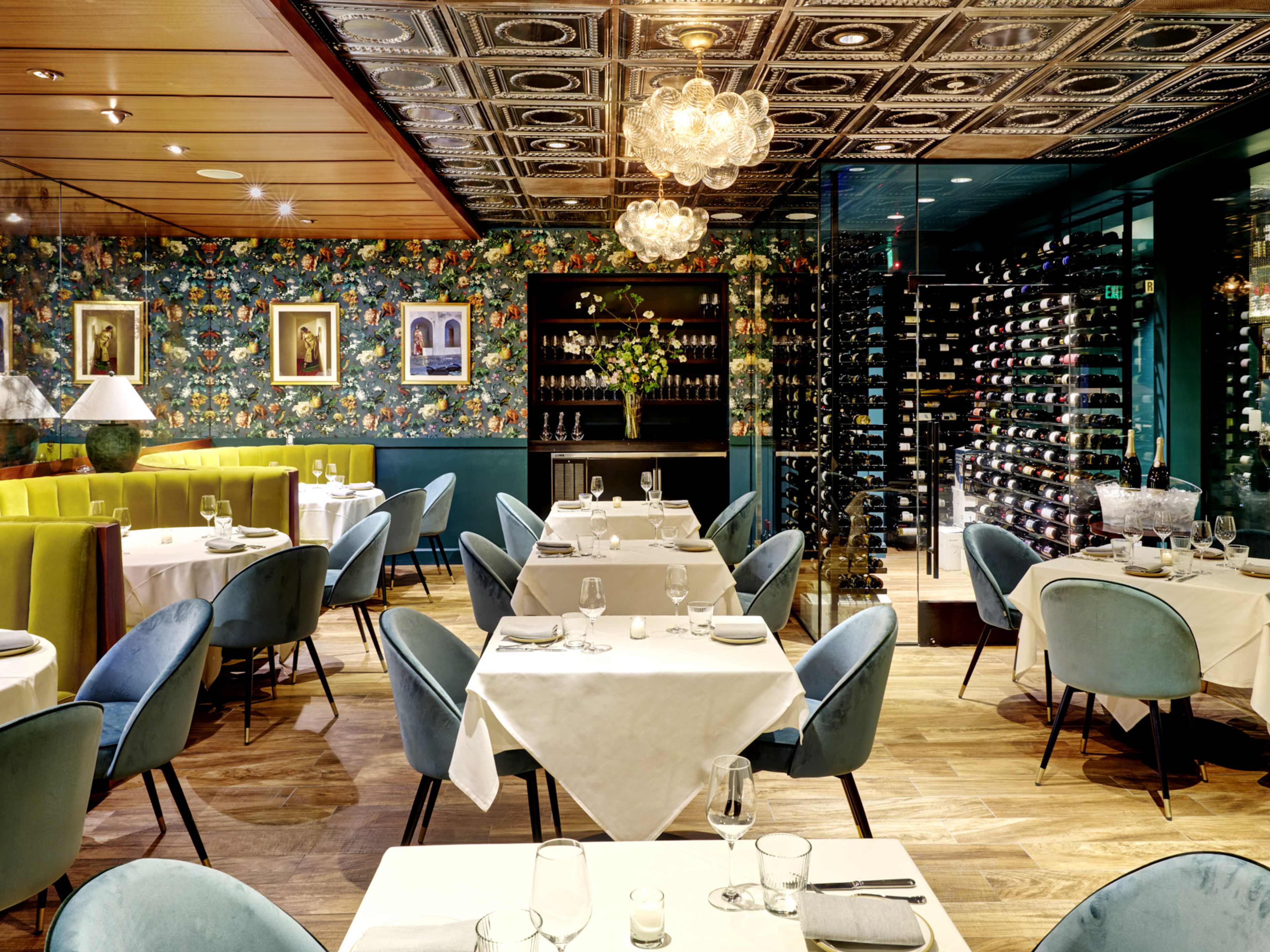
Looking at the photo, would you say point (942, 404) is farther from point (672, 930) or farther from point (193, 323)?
point (672, 930)

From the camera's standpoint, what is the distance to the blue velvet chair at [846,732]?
2.72 meters

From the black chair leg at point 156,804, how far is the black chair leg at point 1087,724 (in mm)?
3606

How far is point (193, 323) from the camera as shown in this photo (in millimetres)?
8680

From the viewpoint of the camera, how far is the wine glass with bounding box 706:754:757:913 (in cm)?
140

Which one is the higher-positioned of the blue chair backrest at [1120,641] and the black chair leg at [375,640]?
the blue chair backrest at [1120,641]

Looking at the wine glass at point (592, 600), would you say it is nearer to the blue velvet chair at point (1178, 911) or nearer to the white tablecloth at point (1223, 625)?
the blue velvet chair at point (1178, 911)

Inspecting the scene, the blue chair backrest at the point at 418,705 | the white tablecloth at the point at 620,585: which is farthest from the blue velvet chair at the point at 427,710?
the white tablecloth at the point at 620,585

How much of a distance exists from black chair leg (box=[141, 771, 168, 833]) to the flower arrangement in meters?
5.88

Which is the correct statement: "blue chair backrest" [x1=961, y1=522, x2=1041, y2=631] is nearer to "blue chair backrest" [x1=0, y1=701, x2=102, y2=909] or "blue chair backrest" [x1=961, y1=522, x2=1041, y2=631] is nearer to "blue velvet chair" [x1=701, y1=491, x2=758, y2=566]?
"blue velvet chair" [x1=701, y1=491, x2=758, y2=566]

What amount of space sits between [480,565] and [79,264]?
503cm

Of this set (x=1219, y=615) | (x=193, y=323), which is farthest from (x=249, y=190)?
(x=1219, y=615)

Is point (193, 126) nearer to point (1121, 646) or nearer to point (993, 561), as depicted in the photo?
point (993, 561)

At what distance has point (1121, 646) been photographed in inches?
139

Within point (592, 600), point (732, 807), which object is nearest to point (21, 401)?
point (592, 600)
